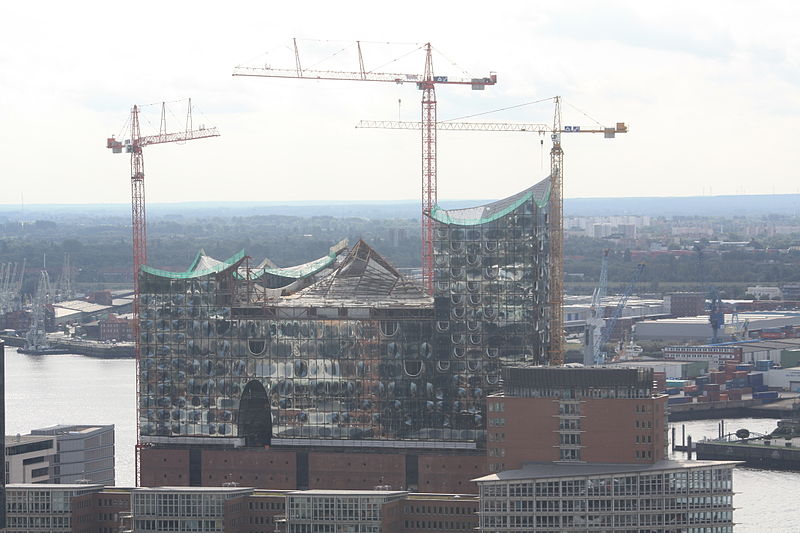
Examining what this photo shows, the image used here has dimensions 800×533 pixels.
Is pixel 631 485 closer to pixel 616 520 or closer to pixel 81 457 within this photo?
pixel 616 520

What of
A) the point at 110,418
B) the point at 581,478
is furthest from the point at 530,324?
the point at 110,418

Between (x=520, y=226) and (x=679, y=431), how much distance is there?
36.2m

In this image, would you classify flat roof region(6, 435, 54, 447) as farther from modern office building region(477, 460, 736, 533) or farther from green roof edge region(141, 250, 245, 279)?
modern office building region(477, 460, 736, 533)

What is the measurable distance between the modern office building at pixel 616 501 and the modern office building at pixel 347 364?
41.1 feet

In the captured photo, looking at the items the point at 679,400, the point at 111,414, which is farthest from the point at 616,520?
the point at 679,400

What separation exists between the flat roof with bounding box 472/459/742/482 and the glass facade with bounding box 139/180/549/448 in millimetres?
11237

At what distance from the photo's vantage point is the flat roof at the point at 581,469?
56656mm

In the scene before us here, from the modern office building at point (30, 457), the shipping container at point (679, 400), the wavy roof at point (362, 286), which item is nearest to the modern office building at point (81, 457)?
the modern office building at point (30, 457)

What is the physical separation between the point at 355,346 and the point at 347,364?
0.66 metres

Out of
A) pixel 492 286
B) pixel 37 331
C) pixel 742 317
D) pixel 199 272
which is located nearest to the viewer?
pixel 492 286

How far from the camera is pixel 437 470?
229 feet

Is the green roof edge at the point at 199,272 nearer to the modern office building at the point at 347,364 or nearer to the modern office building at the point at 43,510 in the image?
the modern office building at the point at 347,364

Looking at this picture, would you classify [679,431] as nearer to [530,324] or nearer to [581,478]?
[530,324]

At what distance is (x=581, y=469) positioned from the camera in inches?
2272
